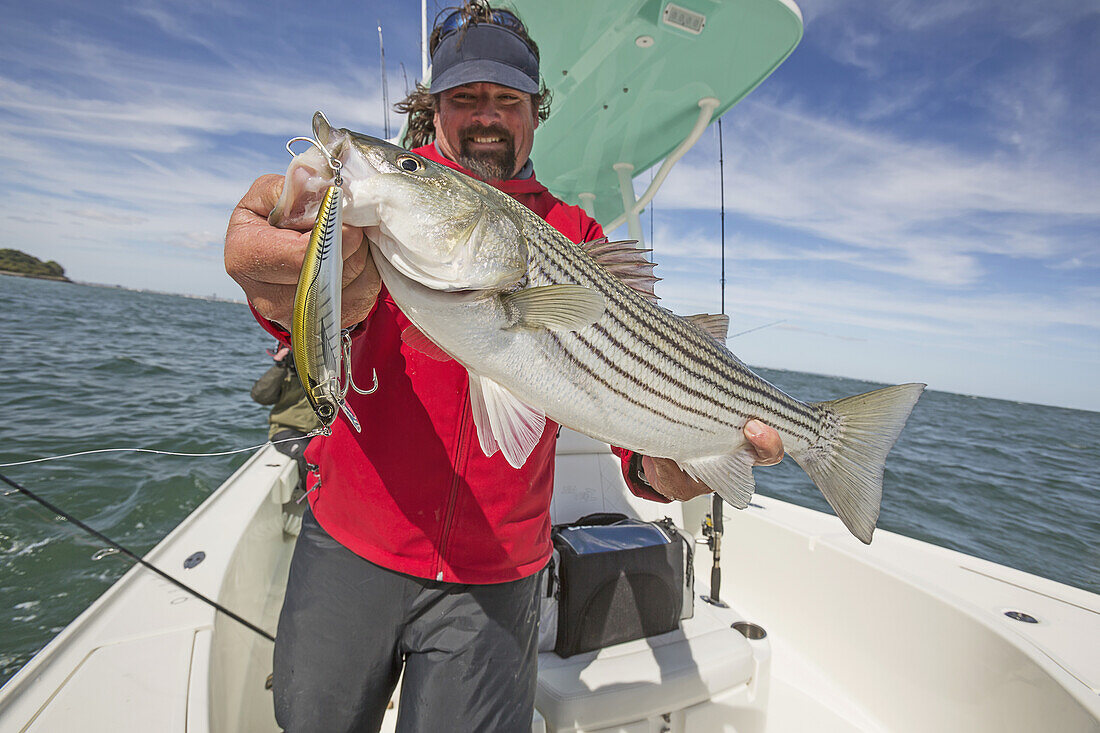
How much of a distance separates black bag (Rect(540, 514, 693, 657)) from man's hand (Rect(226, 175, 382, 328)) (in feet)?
7.70

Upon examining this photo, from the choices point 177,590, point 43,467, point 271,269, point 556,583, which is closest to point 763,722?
point 556,583

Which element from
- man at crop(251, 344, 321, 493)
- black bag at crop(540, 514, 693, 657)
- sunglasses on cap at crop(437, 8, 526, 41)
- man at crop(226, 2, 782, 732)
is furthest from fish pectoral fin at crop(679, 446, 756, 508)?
man at crop(251, 344, 321, 493)

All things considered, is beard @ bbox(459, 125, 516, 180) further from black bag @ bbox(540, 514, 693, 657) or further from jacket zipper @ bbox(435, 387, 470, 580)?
black bag @ bbox(540, 514, 693, 657)

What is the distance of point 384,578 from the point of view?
2098mm

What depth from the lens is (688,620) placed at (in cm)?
365

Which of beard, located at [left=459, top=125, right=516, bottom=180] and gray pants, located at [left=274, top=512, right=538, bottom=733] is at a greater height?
beard, located at [left=459, top=125, right=516, bottom=180]

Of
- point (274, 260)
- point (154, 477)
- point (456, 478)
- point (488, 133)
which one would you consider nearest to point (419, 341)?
point (274, 260)

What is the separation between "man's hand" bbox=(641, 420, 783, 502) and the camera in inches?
87.4

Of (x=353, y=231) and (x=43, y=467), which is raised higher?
(x=353, y=231)

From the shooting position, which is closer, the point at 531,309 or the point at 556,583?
the point at 531,309

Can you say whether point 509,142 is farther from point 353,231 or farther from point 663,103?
point 663,103

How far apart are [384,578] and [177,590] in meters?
1.65

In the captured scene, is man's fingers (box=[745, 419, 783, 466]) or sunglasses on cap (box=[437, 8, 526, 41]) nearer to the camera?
man's fingers (box=[745, 419, 783, 466])

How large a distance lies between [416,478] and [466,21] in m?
2.45
